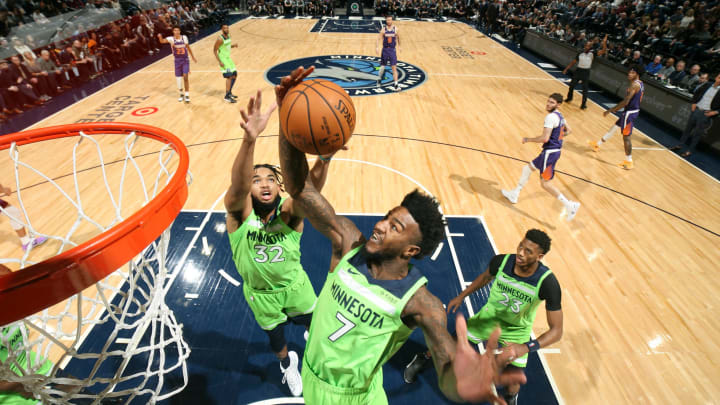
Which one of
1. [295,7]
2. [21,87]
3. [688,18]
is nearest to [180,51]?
[21,87]

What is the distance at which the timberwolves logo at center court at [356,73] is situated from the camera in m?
10.5

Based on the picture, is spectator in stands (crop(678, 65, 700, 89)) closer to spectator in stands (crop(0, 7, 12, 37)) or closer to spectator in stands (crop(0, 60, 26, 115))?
spectator in stands (crop(0, 60, 26, 115))

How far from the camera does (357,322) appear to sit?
5.68 ft

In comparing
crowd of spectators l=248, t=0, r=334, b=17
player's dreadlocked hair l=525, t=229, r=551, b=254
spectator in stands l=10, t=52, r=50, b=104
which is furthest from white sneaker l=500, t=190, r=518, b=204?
crowd of spectators l=248, t=0, r=334, b=17

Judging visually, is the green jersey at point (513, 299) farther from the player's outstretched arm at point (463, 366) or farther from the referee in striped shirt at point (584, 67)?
the referee in striped shirt at point (584, 67)

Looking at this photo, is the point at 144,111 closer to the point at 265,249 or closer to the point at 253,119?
the point at 265,249

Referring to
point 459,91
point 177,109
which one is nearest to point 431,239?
point 177,109

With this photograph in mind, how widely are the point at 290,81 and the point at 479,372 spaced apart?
1760mm

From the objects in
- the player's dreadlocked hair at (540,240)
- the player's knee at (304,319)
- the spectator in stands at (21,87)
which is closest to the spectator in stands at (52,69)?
the spectator in stands at (21,87)

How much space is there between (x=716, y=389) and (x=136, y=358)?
5361mm

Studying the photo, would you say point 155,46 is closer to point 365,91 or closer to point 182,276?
point 365,91

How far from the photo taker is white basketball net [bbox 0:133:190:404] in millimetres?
1968

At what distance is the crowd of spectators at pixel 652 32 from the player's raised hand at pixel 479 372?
9815 millimetres

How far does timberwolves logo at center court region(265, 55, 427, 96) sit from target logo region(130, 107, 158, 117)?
3429 millimetres
